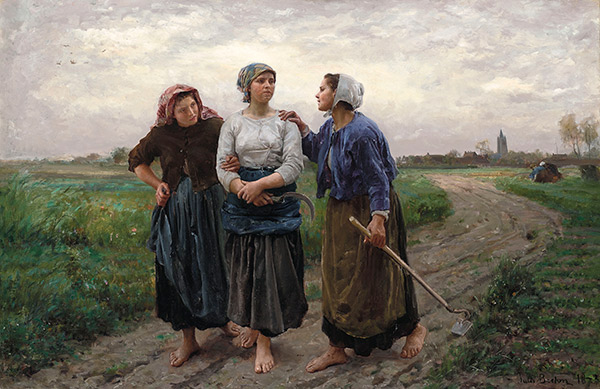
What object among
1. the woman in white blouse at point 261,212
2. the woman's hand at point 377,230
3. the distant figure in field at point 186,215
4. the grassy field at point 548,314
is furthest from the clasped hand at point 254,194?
the grassy field at point 548,314

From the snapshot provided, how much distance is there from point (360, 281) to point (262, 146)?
122 cm

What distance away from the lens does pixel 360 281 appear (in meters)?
3.24

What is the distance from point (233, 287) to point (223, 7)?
2620 mm

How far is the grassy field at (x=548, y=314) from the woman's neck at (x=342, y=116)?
73.5 inches

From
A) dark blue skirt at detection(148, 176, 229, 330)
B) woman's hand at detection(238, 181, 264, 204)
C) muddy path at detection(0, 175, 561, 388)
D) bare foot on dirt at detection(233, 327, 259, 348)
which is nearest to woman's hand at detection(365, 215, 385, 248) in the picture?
woman's hand at detection(238, 181, 264, 204)

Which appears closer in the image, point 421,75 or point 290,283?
point 290,283

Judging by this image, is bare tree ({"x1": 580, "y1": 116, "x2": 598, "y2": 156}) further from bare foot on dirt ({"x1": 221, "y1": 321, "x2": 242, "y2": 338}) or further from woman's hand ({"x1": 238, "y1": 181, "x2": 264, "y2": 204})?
bare foot on dirt ({"x1": 221, "y1": 321, "x2": 242, "y2": 338})

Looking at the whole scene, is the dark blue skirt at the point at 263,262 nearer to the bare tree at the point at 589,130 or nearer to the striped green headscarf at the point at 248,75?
the striped green headscarf at the point at 248,75

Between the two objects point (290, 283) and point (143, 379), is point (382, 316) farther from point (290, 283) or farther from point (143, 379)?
point (143, 379)

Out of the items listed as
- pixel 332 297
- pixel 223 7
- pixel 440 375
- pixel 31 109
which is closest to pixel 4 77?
pixel 31 109

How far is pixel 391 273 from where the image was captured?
3.30m

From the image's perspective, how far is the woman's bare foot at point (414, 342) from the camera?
3.41 metres

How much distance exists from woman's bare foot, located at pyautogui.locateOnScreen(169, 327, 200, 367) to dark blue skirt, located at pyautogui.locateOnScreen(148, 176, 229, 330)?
0.25 ft

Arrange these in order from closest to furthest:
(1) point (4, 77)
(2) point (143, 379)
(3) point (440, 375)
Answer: (3) point (440, 375) → (2) point (143, 379) → (1) point (4, 77)
